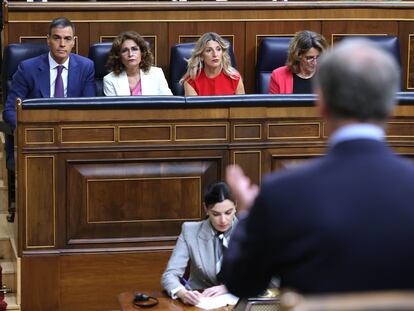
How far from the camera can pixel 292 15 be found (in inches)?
284

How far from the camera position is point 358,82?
6.27ft

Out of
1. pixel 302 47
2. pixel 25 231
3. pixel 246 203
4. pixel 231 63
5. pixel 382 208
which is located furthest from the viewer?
pixel 231 63

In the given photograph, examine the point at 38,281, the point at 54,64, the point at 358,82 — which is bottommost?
the point at 38,281

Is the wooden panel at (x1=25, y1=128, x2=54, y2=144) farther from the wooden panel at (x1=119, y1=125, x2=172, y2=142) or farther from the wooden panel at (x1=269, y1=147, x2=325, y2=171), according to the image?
the wooden panel at (x1=269, y1=147, x2=325, y2=171)

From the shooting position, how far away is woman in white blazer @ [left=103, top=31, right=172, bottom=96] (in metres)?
6.29

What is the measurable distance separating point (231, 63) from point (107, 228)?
1.89 metres

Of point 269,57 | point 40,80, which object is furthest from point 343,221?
point 269,57

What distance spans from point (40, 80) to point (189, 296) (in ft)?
7.02

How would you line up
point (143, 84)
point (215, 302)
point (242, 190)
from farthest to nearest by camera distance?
point (143, 84)
point (215, 302)
point (242, 190)

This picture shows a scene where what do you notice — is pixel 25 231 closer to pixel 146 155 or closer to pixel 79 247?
pixel 79 247

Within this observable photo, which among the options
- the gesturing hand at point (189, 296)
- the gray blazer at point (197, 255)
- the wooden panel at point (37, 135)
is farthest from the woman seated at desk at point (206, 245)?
the wooden panel at point (37, 135)

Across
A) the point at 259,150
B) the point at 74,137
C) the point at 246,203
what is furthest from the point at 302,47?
the point at 246,203

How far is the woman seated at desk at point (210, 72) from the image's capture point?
6383mm

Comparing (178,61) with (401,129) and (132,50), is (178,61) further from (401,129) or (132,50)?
(401,129)
